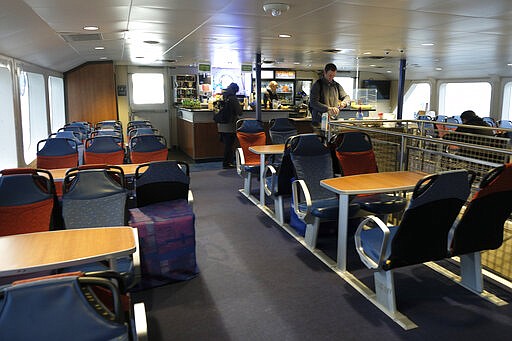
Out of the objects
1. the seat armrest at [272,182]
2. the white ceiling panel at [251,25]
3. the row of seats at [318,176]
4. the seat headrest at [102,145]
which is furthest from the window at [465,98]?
the seat headrest at [102,145]

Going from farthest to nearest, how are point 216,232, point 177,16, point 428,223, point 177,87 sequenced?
1. point 177,87
2. point 216,232
3. point 177,16
4. point 428,223

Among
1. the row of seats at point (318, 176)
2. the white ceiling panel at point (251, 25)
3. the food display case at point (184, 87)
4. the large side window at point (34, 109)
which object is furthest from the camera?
the food display case at point (184, 87)

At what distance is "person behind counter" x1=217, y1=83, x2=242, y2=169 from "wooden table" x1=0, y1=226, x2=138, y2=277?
5625mm

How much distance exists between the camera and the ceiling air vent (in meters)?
5.23

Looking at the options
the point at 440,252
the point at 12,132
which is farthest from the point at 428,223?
the point at 12,132

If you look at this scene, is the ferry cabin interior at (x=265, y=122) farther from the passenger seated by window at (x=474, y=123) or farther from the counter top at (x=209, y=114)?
the passenger seated by window at (x=474, y=123)

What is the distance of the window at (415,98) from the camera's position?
49.0 ft

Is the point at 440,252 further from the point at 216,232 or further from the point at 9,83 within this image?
the point at 9,83

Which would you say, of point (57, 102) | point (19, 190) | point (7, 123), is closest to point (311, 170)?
point (19, 190)

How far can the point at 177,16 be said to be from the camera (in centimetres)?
405

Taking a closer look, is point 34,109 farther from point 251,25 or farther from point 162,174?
point 162,174

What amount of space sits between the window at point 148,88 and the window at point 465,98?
31.6 ft

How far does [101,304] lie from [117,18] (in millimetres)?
3608

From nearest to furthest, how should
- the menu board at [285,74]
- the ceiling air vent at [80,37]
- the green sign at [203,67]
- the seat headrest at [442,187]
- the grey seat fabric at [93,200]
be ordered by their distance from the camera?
the seat headrest at [442,187]
the grey seat fabric at [93,200]
the ceiling air vent at [80,37]
the green sign at [203,67]
the menu board at [285,74]
